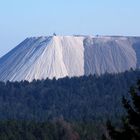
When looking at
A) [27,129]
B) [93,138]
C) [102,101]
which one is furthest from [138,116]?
[102,101]

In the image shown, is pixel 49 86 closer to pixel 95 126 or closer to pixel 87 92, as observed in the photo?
pixel 87 92

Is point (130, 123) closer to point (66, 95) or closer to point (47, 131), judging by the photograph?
point (47, 131)

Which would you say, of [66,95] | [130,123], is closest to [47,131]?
[66,95]

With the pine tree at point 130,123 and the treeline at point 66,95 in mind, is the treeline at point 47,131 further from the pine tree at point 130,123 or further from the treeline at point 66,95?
the pine tree at point 130,123

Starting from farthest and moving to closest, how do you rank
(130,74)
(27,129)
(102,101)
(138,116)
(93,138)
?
1. (130,74)
2. (102,101)
3. (27,129)
4. (93,138)
5. (138,116)

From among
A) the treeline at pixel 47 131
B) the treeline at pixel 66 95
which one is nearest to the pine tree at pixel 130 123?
the treeline at pixel 47 131

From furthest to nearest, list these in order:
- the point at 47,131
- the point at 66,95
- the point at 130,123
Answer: the point at 66,95
the point at 47,131
the point at 130,123
